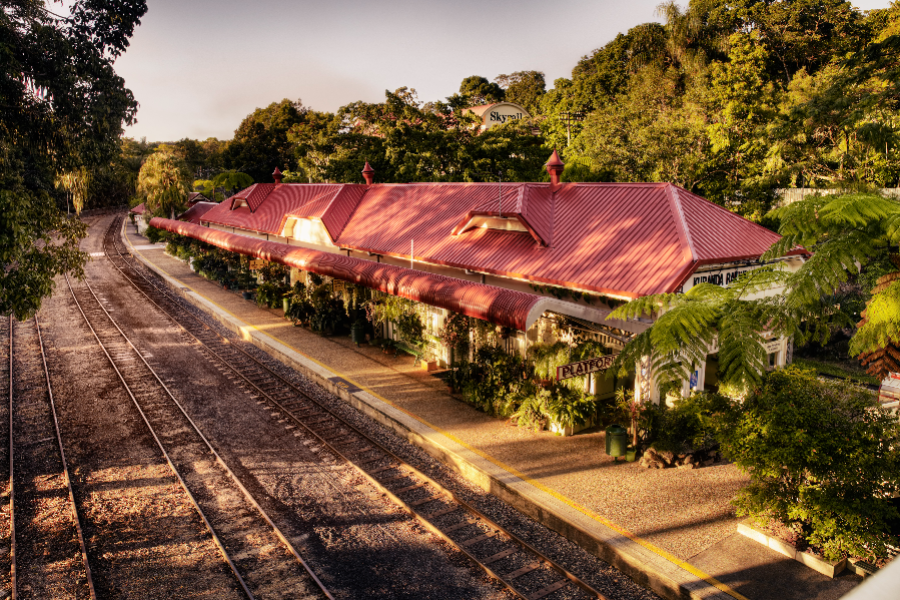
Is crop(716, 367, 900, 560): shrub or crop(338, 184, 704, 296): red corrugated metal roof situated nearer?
crop(716, 367, 900, 560): shrub

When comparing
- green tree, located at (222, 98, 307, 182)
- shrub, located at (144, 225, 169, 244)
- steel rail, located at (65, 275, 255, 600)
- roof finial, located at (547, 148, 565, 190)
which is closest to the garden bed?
roof finial, located at (547, 148, 565, 190)

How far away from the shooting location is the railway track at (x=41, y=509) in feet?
28.0

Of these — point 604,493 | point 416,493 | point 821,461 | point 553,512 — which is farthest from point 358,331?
point 821,461

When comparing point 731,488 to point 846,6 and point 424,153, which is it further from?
point 846,6

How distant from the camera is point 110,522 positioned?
10.0 metres

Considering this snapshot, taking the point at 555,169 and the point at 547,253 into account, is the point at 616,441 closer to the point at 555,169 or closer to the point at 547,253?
the point at 547,253

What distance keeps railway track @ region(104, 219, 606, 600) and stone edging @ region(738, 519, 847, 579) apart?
2781mm

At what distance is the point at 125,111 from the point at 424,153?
1705cm

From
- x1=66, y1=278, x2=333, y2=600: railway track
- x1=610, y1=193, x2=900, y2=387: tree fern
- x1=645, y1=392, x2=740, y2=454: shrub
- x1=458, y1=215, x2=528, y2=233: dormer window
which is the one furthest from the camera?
x1=458, y1=215, x2=528, y2=233: dormer window

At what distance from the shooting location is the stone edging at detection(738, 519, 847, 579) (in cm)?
815

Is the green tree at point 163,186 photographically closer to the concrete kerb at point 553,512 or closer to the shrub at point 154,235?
the shrub at point 154,235

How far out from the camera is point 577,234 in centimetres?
1484

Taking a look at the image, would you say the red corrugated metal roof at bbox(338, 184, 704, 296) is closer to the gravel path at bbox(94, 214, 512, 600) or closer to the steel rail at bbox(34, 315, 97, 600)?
the gravel path at bbox(94, 214, 512, 600)

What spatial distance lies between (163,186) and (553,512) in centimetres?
4543
